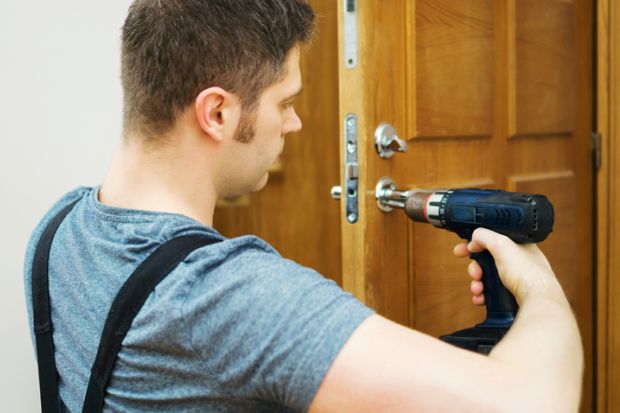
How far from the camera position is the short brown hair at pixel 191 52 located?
2.83ft

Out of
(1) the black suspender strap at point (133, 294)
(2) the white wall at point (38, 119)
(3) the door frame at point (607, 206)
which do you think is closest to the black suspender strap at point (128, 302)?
(1) the black suspender strap at point (133, 294)

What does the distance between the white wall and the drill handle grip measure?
0.86 meters

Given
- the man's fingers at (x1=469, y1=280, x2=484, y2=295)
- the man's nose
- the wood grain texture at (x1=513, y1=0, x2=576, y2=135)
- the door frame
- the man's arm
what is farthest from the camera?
the door frame

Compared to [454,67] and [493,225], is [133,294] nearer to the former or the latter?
[493,225]

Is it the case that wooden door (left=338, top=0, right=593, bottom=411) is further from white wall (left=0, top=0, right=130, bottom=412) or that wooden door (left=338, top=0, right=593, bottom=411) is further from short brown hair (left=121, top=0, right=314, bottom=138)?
white wall (left=0, top=0, right=130, bottom=412)

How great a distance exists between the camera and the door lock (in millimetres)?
1327

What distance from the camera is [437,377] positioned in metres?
0.71

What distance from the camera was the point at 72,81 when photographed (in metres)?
1.45

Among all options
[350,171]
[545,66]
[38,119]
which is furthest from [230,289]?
[545,66]

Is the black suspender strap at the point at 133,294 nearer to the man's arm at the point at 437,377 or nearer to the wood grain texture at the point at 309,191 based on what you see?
the man's arm at the point at 437,377

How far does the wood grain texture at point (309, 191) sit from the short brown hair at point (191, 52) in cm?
167

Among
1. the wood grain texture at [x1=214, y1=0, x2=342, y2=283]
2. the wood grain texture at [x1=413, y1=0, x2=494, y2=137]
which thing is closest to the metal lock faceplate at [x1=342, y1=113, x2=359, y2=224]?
the wood grain texture at [x1=413, y1=0, x2=494, y2=137]

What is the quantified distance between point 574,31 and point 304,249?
1215 mm

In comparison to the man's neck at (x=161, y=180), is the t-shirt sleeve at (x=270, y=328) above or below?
below
